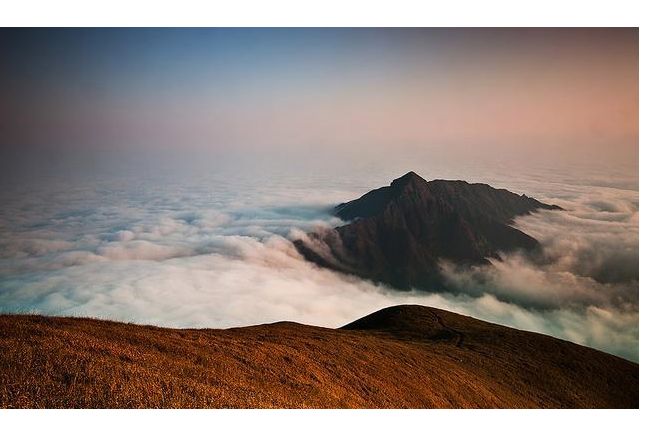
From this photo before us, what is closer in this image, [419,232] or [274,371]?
[274,371]

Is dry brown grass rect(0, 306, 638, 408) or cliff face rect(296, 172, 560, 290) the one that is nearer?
dry brown grass rect(0, 306, 638, 408)

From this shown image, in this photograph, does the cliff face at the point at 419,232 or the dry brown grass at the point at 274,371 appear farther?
the cliff face at the point at 419,232

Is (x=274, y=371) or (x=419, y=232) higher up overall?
(x=274, y=371)
